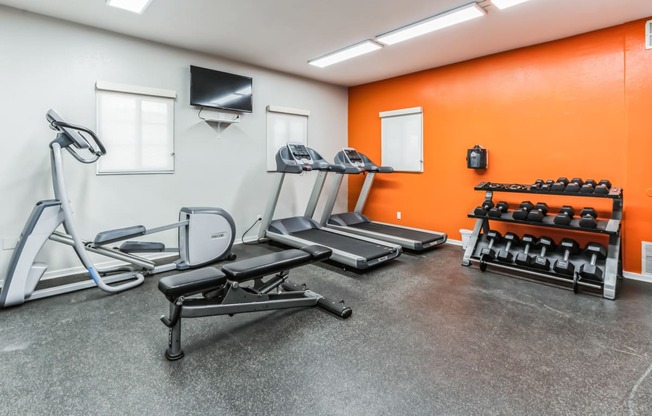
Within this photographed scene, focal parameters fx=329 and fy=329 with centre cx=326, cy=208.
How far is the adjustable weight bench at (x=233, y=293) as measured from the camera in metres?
2.10

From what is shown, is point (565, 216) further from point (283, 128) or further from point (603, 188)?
point (283, 128)

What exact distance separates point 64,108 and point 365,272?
3.81 metres

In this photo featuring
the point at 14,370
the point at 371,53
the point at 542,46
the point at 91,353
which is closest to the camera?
the point at 14,370

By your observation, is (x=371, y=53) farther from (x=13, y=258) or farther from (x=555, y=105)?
(x=13, y=258)

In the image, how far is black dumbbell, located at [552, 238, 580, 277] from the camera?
11.0ft

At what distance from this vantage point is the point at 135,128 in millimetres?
4062

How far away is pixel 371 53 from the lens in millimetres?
4570

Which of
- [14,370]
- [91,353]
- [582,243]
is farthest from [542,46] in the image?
[14,370]

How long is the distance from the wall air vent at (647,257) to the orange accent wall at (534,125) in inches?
2.7

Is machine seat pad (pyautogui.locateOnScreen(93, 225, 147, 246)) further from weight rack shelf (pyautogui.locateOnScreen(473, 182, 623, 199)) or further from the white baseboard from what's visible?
the white baseboard

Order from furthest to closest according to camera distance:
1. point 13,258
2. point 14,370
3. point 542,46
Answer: point 542,46, point 13,258, point 14,370

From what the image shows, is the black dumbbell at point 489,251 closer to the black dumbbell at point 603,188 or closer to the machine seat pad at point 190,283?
the black dumbbell at point 603,188

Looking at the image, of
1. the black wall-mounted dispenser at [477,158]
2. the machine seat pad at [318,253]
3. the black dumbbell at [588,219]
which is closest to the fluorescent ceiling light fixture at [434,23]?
the black wall-mounted dispenser at [477,158]

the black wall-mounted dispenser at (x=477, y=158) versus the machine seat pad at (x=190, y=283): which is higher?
the black wall-mounted dispenser at (x=477, y=158)
